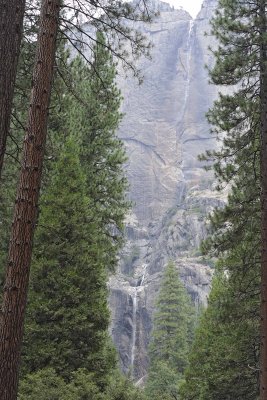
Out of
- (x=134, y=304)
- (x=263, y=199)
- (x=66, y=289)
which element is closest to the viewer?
(x=263, y=199)

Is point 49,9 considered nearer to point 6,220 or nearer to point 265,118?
point 265,118

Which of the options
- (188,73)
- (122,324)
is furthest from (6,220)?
(188,73)

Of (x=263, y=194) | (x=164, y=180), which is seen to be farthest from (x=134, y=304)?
(x=263, y=194)

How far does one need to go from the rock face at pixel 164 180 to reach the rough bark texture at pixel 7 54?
53771 mm

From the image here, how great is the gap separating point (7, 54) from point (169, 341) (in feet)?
98.4

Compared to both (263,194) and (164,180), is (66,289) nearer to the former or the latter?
(263,194)

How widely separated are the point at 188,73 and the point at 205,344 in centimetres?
14022

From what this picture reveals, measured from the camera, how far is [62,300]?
36.0 feet

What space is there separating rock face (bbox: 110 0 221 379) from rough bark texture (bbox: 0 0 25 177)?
53.8 meters

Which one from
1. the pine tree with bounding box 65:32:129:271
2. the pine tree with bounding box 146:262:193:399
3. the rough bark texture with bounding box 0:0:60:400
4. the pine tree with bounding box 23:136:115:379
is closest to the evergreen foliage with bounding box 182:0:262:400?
the pine tree with bounding box 23:136:115:379

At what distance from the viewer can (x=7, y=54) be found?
4.18m

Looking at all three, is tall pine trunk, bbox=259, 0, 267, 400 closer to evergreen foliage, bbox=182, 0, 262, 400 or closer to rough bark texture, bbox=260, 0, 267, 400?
rough bark texture, bbox=260, 0, 267, 400

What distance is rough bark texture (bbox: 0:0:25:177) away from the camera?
411cm

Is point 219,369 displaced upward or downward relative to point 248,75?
downward
